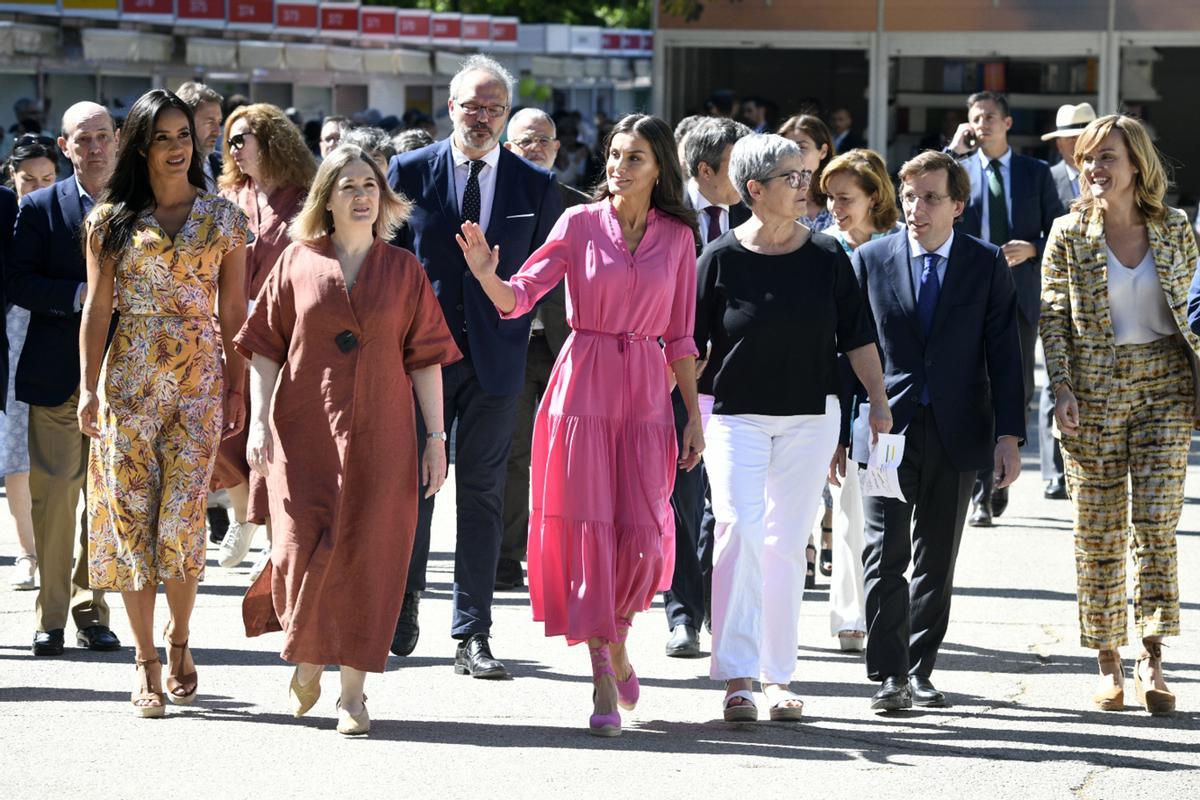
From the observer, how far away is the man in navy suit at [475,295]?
745cm

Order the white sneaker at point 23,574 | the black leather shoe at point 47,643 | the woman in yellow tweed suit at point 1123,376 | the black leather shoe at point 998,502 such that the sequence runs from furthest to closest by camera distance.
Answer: the black leather shoe at point 998,502, the white sneaker at point 23,574, the black leather shoe at point 47,643, the woman in yellow tweed suit at point 1123,376

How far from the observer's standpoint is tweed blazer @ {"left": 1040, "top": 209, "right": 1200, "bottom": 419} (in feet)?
22.6

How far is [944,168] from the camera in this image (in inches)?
273

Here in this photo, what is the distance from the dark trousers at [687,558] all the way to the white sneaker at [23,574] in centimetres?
304

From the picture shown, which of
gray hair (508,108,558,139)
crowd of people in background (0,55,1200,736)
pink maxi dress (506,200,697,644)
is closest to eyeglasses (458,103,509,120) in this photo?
crowd of people in background (0,55,1200,736)

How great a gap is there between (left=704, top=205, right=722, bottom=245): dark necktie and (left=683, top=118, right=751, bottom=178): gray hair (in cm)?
17

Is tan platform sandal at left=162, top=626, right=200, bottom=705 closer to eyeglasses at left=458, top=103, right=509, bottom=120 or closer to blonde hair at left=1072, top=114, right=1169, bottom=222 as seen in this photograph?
eyeglasses at left=458, top=103, right=509, bottom=120

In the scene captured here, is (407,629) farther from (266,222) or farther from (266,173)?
(266,173)

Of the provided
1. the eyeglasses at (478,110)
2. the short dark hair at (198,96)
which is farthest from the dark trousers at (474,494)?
the short dark hair at (198,96)

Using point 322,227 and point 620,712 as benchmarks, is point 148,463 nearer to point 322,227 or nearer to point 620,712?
point 322,227

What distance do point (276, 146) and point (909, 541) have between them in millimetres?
3549

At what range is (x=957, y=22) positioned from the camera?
2078cm

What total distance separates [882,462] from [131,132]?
2858 mm

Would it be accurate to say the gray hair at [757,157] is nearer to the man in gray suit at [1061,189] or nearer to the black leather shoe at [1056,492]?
the man in gray suit at [1061,189]
